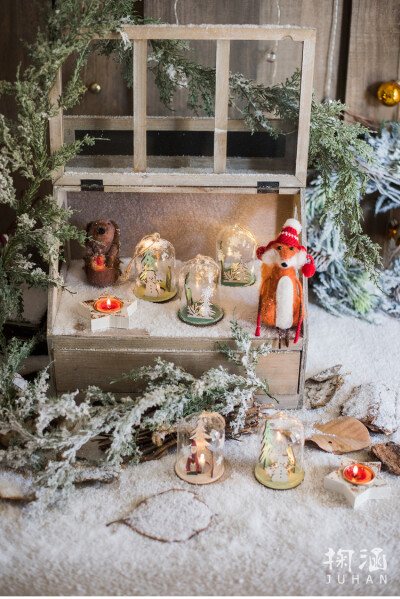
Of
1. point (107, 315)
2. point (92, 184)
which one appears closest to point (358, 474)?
point (107, 315)

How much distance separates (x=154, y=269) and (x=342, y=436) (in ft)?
2.56

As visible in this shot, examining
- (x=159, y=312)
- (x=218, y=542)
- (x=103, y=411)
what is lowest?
(x=218, y=542)

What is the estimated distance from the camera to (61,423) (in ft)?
5.85

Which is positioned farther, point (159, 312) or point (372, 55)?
point (372, 55)

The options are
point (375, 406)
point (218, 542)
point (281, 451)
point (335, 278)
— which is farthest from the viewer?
point (335, 278)

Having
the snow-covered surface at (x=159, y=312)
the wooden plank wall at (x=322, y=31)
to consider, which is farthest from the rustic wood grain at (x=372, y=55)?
the snow-covered surface at (x=159, y=312)

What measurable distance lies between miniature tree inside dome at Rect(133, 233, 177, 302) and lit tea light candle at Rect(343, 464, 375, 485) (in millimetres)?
769

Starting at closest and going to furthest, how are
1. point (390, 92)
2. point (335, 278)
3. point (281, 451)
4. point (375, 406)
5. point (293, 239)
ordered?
point (281, 451) < point (293, 239) < point (375, 406) < point (390, 92) < point (335, 278)

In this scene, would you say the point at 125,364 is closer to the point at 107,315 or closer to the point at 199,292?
the point at 107,315

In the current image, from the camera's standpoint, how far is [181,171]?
1941 millimetres

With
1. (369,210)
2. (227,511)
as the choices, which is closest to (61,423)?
(227,511)

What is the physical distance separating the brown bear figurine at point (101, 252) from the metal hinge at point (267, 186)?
0.49 meters

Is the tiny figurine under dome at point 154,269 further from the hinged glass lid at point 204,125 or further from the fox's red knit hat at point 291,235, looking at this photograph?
the fox's red knit hat at point 291,235

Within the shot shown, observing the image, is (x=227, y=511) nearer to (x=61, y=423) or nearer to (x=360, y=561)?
(x=360, y=561)
